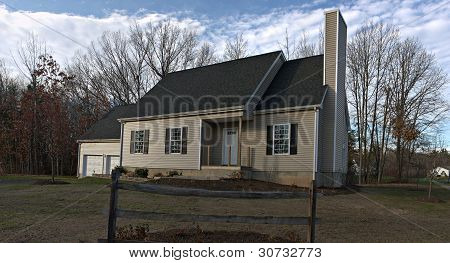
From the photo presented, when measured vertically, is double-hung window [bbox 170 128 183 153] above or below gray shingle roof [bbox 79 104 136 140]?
below

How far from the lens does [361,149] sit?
113 ft

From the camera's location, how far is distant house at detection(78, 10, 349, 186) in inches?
709

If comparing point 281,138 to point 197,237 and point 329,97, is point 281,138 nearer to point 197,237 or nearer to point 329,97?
point 329,97

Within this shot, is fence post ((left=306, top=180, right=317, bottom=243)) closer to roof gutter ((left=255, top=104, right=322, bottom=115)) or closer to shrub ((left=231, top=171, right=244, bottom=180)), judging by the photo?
roof gutter ((left=255, top=104, right=322, bottom=115))

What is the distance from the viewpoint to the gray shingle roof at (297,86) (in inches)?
725

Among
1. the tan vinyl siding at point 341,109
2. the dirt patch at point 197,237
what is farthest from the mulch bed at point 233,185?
the dirt patch at point 197,237

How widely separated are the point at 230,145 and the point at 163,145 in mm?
4264

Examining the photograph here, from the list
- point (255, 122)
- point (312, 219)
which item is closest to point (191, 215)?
point (312, 219)

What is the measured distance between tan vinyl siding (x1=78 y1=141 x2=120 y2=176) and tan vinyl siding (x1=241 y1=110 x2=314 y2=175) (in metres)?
11.4

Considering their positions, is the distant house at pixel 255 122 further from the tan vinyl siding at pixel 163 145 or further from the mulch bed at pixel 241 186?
the mulch bed at pixel 241 186

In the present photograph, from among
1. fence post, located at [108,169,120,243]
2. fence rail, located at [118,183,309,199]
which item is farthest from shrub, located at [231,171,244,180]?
fence post, located at [108,169,120,243]

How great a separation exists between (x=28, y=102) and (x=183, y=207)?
28.4 metres

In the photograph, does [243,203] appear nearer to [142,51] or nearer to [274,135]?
[274,135]

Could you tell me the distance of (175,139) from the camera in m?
21.5
